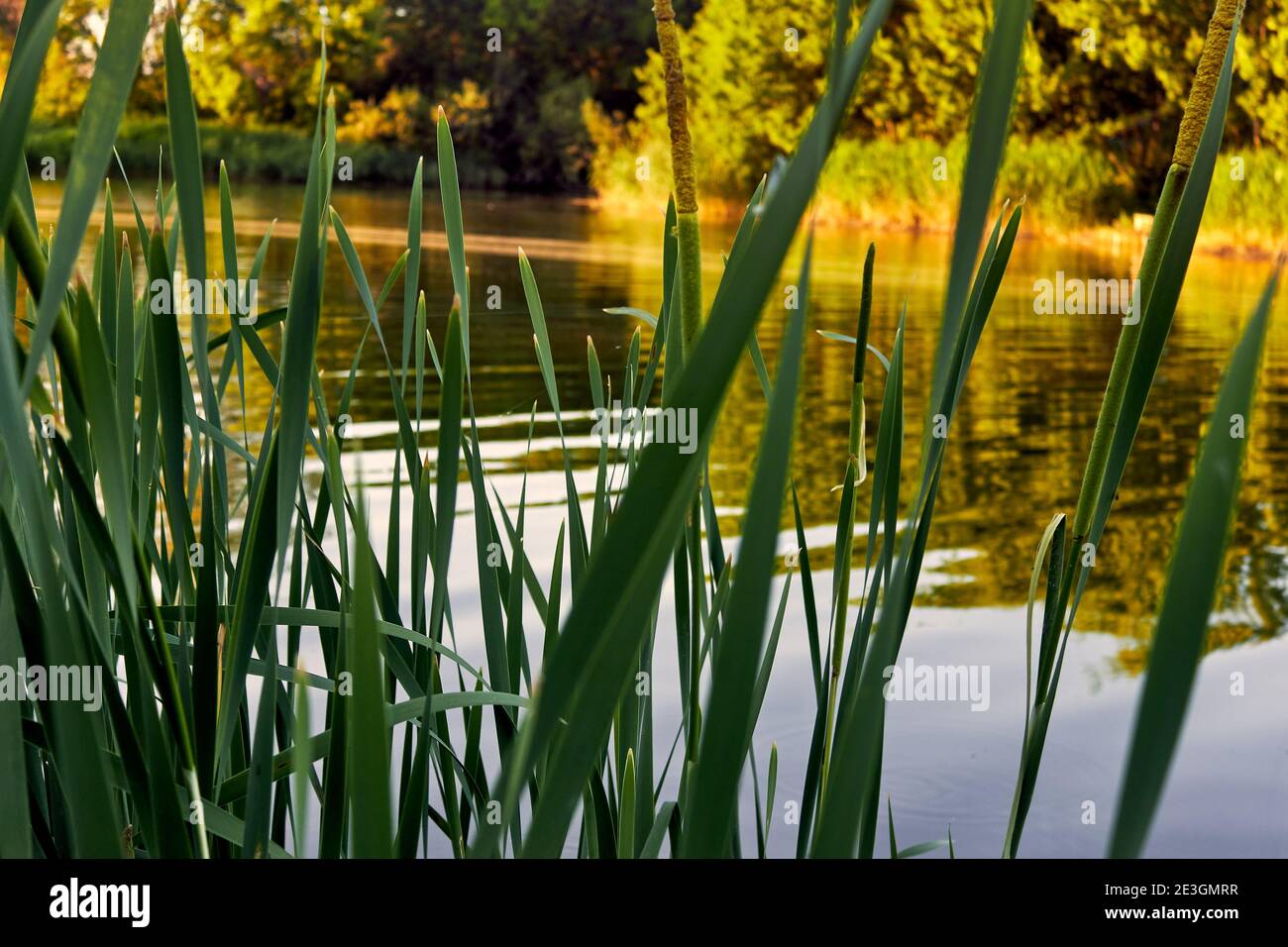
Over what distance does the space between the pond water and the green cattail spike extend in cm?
15

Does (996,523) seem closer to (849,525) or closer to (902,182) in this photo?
(849,525)

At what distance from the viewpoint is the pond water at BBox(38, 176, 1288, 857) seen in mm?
1590

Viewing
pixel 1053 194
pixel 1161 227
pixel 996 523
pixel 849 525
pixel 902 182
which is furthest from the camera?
pixel 902 182

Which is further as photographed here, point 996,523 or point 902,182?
point 902,182

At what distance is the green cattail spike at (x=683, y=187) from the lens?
52cm

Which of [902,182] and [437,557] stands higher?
[902,182]

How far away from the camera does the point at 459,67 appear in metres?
21.1

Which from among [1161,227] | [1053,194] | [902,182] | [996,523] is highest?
[902,182]

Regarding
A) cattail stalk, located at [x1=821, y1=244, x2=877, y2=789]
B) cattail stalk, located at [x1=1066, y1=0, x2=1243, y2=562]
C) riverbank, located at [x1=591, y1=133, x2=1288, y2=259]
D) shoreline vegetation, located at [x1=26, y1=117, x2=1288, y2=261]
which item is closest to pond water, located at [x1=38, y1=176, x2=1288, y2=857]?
cattail stalk, located at [x1=1066, y1=0, x2=1243, y2=562]

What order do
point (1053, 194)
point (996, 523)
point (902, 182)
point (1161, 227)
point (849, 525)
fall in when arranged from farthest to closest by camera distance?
point (902, 182)
point (1053, 194)
point (996, 523)
point (849, 525)
point (1161, 227)

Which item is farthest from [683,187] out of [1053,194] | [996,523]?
[1053,194]

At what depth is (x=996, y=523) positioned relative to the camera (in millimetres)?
3055

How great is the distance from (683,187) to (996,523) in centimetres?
267
